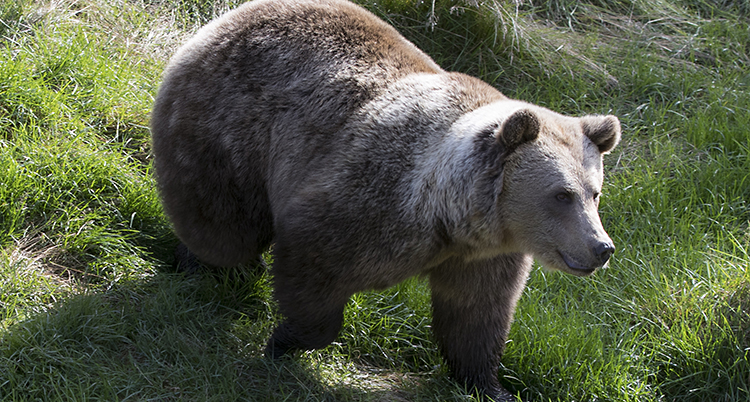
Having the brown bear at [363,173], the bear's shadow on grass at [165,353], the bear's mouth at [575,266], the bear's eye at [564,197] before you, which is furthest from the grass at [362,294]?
the bear's eye at [564,197]

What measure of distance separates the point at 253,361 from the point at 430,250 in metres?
1.40

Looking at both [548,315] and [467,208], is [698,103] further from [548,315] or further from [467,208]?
[467,208]

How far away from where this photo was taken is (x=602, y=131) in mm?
4312

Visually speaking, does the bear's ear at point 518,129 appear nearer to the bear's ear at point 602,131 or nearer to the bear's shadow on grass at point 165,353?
the bear's ear at point 602,131

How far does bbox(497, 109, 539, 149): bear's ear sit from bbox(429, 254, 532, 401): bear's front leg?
2.83 ft

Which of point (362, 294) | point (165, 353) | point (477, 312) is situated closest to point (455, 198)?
point (477, 312)

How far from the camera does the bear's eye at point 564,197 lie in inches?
157

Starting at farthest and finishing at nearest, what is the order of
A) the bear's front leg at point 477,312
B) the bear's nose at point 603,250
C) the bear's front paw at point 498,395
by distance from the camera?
the bear's front paw at point 498,395
the bear's front leg at point 477,312
the bear's nose at point 603,250

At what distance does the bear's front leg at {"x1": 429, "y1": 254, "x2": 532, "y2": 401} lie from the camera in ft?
15.1

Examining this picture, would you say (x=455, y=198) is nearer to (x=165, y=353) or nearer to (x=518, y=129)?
(x=518, y=129)

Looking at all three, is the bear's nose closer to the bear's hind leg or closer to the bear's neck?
the bear's neck

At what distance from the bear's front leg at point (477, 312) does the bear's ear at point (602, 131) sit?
85cm

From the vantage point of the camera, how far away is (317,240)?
171 inches

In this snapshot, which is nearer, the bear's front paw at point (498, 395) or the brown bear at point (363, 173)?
the brown bear at point (363, 173)
